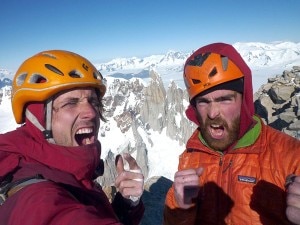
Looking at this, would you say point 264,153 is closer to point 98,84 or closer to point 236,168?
point 236,168

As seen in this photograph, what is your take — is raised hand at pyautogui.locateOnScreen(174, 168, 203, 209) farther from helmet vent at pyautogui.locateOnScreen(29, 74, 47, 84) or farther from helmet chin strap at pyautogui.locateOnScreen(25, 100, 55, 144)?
helmet vent at pyautogui.locateOnScreen(29, 74, 47, 84)

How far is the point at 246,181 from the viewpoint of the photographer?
18.9ft

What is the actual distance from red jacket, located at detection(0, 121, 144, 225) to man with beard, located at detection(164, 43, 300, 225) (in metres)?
1.75

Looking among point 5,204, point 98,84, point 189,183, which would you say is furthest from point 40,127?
point 189,183

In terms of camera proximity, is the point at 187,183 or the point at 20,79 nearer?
the point at 187,183

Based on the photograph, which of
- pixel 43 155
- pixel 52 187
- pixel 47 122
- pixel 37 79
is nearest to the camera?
pixel 52 187

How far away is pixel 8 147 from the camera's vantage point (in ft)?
12.8

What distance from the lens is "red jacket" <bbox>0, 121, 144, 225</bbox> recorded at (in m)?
2.83

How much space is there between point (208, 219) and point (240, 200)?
967 mm

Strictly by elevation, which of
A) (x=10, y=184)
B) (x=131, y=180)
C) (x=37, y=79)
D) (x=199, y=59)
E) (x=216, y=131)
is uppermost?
(x=199, y=59)

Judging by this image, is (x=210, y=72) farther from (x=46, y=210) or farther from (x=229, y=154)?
(x=46, y=210)

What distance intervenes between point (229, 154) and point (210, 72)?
2007 mm

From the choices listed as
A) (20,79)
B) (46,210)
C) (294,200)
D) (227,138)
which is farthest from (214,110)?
(46,210)

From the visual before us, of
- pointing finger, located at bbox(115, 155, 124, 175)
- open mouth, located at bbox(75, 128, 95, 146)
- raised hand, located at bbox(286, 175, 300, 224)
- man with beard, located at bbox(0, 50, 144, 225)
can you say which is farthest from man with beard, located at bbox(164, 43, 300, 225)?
open mouth, located at bbox(75, 128, 95, 146)
